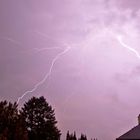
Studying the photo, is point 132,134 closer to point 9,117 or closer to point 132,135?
point 132,135

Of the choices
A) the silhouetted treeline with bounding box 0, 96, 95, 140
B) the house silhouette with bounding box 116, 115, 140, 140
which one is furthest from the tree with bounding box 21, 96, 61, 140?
the house silhouette with bounding box 116, 115, 140, 140

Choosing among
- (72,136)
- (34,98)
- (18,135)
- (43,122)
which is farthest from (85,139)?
(18,135)

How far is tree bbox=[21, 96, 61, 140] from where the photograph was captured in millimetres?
68875

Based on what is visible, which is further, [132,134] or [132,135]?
[132,134]

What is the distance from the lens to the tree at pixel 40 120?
2712 inches

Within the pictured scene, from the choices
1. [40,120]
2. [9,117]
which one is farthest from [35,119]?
[9,117]

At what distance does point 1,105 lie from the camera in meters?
60.3

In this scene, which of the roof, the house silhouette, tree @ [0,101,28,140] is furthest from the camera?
the roof

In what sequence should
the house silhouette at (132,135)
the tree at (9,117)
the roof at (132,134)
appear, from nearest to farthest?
the tree at (9,117) < the house silhouette at (132,135) < the roof at (132,134)

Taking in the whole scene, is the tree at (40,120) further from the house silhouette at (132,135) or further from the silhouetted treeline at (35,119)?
the house silhouette at (132,135)

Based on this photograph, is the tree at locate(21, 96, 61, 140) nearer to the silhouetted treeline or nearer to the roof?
the silhouetted treeline

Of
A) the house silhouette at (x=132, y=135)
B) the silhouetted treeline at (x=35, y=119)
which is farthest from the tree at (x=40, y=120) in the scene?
the house silhouette at (x=132, y=135)

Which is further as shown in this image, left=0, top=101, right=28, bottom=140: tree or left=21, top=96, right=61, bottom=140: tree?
left=21, top=96, right=61, bottom=140: tree

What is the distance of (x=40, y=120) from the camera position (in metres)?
71.7
